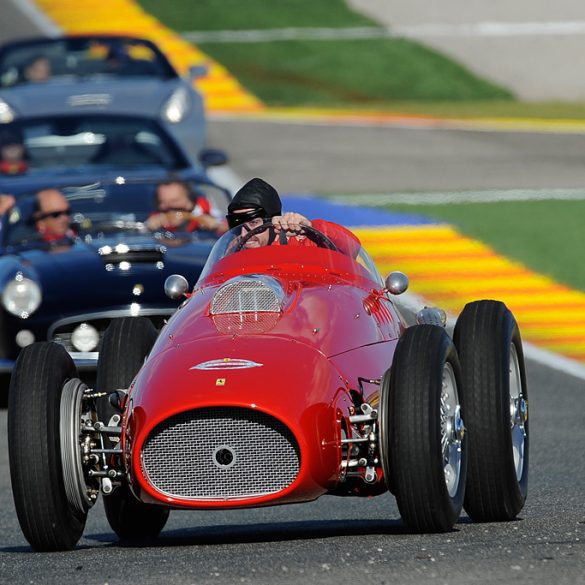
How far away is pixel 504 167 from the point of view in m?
23.3

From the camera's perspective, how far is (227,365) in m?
6.96

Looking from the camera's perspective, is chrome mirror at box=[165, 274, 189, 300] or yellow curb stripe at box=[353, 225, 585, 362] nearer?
chrome mirror at box=[165, 274, 189, 300]

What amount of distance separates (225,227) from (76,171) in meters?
2.51

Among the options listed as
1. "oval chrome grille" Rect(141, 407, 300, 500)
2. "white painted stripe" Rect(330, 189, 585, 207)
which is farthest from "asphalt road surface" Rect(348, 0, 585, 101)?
"oval chrome grille" Rect(141, 407, 300, 500)

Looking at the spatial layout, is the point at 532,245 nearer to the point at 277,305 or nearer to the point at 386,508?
the point at 386,508

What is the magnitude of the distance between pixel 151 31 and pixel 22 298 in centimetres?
2207

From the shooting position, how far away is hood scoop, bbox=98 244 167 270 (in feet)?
41.4

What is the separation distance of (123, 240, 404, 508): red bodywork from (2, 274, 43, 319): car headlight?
4.56m

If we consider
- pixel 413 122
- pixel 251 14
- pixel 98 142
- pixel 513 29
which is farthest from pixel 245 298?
pixel 251 14

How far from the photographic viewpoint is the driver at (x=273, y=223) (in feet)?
27.5

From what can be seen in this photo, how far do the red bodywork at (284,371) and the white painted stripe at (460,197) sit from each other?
1303 centimetres

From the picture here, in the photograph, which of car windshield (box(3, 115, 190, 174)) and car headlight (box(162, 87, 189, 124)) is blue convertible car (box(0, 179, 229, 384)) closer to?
car windshield (box(3, 115, 190, 174))

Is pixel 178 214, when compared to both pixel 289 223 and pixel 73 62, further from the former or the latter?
pixel 73 62

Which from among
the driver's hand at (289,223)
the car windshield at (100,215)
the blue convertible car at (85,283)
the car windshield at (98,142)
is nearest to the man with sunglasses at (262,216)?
the driver's hand at (289,223)
